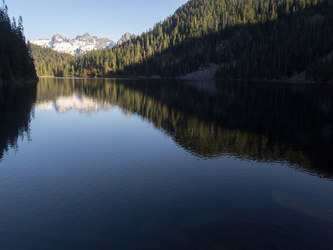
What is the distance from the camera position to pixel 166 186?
17547mm

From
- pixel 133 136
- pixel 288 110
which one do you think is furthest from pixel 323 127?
pixel 133 136

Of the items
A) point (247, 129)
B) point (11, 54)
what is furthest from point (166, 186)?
point (11, 54)

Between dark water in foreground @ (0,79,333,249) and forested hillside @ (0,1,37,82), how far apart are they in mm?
74447

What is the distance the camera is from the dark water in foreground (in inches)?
472

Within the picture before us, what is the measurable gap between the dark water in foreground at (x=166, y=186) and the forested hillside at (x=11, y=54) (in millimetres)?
74447

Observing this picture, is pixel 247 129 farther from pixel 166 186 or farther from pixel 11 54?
pixel 11 54

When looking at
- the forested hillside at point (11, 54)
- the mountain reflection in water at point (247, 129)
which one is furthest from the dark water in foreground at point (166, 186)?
the forested hillside at point (11, 54)

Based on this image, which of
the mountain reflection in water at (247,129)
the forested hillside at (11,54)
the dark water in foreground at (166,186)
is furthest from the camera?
the forested hillside at (11,54)

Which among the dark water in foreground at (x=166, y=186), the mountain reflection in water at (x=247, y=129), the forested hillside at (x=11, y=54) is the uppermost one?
the forested hillside at (x=11, y=54)

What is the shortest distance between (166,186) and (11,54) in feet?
391

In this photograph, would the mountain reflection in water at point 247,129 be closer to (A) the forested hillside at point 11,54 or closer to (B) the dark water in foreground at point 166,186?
(B) the dark water in foreground at point 166,186

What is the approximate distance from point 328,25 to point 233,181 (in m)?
Result: 201

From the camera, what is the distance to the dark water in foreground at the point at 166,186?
12.0m

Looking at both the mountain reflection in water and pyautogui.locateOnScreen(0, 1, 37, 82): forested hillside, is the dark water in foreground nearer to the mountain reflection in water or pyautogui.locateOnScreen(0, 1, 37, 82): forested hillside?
Result: the mountain reflection in water
